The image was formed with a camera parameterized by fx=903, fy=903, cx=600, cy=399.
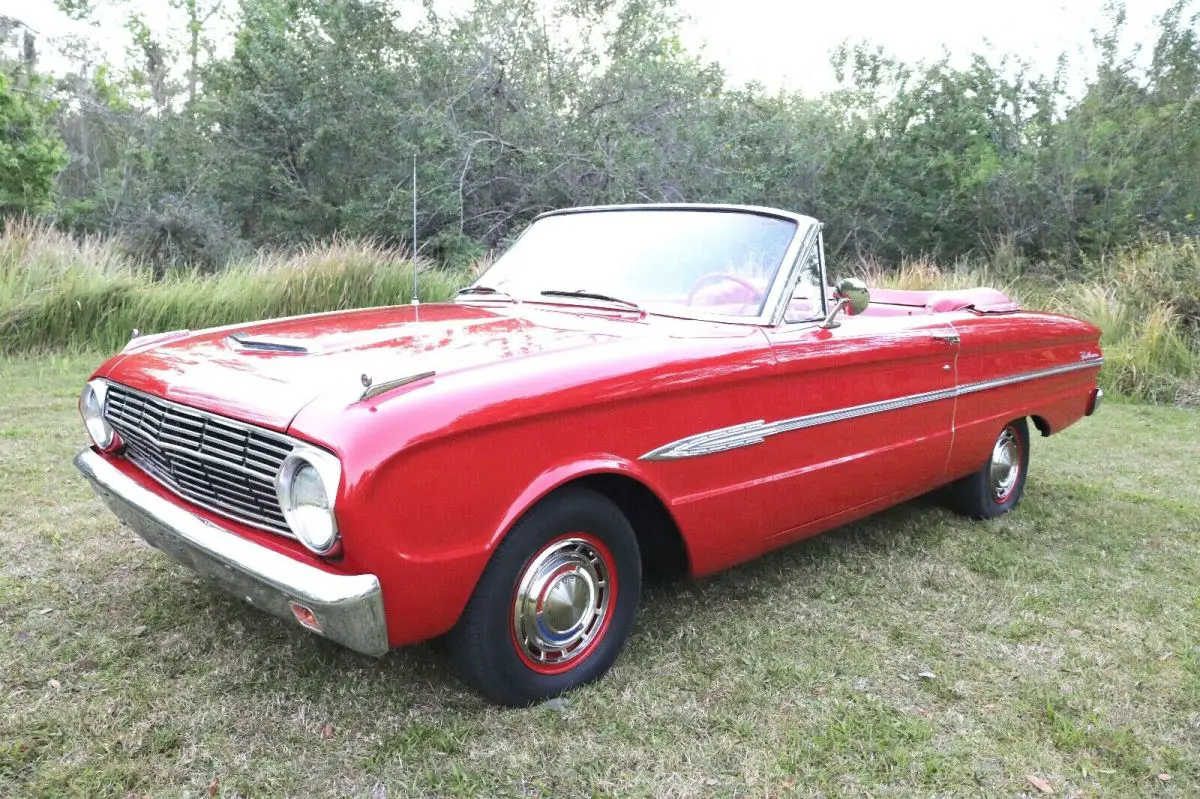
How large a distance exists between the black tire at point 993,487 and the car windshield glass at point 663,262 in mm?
1789

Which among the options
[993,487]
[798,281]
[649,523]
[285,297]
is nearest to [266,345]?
[649,523]

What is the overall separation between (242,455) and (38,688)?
1029 millimetres

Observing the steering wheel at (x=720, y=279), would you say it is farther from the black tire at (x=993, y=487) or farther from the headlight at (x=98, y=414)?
the headlight at (x=98, y=414)

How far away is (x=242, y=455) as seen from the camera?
235 cm

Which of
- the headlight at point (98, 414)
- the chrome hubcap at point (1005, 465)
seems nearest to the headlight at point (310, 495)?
the headlight at point (98, 414)

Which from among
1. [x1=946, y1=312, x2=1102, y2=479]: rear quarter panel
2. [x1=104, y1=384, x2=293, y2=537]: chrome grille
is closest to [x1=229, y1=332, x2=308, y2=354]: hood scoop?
[x1=104, y1=384, x2=293, y2=537]: chrome grille

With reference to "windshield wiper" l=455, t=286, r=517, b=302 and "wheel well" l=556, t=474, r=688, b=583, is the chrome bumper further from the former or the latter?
"windshield wiper" l=455, t=286, r=517, b=302

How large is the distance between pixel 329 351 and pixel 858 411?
1955 millimetres

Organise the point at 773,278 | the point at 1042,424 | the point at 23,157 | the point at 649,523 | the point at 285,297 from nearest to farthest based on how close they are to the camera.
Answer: the point at 649,523 → the point at 773,278 → the point at 1042,424 → the point at 285,297 → the point at 23,157

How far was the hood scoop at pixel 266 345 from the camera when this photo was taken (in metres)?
2.74

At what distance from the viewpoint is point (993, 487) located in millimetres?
4645

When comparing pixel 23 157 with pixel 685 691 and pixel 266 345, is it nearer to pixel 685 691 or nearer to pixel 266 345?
pixel 266 345

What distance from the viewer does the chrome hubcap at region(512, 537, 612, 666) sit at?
256 centimetres

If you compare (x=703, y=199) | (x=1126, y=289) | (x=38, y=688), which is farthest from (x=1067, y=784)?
(x=703, y=199)
